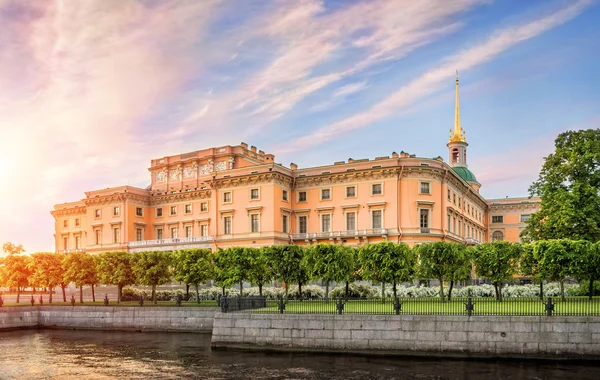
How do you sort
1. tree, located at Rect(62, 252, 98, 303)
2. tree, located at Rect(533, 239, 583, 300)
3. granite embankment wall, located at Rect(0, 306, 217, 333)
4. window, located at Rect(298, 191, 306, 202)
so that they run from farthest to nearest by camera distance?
window, located at Rect(298, 191, 306, 202)
tree, located at Rect(62, 252, 98, 303)
granite embankment wall, located at Rect(0, 306, 217, 333)
tree, located at Rect(533, 239, 583, 300)

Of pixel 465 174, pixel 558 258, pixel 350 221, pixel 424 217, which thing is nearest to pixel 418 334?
pixel 558 258

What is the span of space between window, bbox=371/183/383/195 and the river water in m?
30.7

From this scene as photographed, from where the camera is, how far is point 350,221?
58094mm

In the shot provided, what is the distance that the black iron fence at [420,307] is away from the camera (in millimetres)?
24188

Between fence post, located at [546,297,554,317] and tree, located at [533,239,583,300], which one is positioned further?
tree, located at [533,239,583,300]

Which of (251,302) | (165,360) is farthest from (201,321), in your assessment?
(165,360)

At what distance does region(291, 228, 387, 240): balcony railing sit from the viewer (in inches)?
2169

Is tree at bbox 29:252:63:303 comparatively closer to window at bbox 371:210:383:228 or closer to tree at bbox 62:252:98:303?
tree at bbox 62:252:98:303

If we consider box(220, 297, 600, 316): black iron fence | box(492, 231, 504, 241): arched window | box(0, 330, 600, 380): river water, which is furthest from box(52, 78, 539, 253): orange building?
box(0, 330, 600, 380): river water

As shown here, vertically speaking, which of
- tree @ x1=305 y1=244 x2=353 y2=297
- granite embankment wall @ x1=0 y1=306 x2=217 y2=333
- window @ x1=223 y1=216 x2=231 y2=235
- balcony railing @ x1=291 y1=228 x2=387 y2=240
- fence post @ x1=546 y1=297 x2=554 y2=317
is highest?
window @ x1=223 y1=216 x2=231 y2=235

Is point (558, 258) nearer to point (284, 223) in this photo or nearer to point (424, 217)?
point (424, 217)

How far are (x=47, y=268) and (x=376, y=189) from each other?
33.9 meters

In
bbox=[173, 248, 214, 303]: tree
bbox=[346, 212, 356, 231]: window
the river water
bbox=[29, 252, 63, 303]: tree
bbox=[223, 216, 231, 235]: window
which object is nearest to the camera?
the river water

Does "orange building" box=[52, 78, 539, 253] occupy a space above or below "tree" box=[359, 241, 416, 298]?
above
